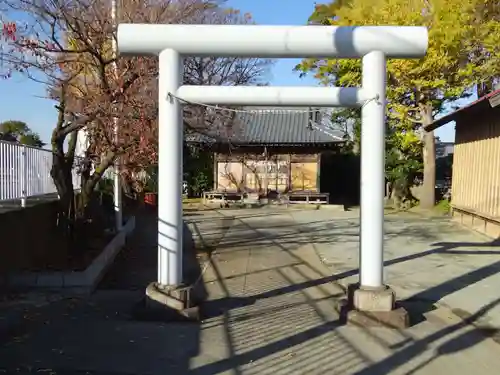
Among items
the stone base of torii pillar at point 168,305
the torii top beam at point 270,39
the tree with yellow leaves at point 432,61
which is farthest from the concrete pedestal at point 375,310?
the tree with yellow leaves at point 432,61

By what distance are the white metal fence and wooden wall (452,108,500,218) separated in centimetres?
1105

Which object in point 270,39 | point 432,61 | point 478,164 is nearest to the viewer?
point 270,39

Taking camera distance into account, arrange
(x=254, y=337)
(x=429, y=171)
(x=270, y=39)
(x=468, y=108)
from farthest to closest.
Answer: (x=429, y=171)
(x=468, y=108)
(x=270, y=39)
(x=254, y=337)

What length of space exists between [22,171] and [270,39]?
4.53 meters

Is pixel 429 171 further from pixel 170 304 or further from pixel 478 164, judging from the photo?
pixel 170 304

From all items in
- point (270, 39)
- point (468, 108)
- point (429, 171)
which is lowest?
point (429, 171)

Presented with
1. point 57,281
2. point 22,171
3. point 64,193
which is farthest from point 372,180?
point 64,193

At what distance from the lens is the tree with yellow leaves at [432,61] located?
794 inches

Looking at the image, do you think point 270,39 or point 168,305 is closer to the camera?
point 168,305

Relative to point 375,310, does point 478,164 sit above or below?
above

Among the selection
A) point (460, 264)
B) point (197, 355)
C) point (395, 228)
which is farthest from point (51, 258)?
point (395, 228)

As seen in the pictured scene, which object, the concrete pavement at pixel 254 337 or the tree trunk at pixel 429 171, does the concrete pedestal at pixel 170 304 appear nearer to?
the concrete pavement at pixel 254 337

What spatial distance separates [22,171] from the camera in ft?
27.5

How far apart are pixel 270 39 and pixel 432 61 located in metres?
16.2
